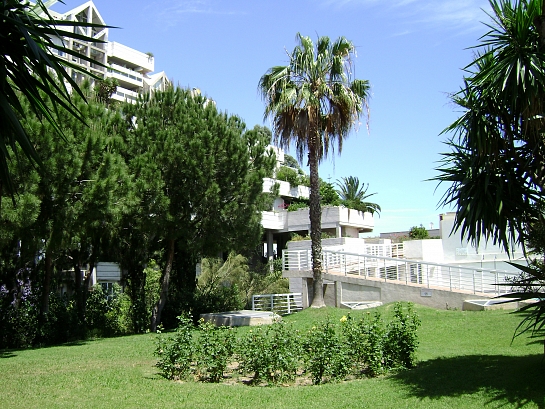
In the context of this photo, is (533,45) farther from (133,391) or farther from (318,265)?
(318,265)

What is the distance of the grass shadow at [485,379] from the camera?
8281mm

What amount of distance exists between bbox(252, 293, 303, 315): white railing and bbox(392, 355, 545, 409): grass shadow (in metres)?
14.7

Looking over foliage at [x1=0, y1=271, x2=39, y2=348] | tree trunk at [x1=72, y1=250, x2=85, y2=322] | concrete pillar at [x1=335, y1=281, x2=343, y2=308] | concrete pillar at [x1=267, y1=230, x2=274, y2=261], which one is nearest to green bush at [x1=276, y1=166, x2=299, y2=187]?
concrete pillar at [x1=267, y1=230, x2=274, y2=261]

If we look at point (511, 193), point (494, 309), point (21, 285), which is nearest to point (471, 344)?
point (511, 193)

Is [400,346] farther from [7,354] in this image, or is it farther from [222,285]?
[222,285]

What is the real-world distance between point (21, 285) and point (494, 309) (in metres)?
15.7

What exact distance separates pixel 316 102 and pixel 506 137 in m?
12.1

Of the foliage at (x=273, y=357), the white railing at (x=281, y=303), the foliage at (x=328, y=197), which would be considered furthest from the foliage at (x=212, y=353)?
the foliage at (x=328, y=197)

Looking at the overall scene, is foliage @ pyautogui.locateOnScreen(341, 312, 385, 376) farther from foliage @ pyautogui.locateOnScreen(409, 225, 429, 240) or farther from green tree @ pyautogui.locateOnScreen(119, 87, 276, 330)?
foliage @ pyautogui.locateOnScreen(409, 225, 429, 240)

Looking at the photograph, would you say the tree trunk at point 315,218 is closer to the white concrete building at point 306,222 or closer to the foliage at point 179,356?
the foliage at point 179,356

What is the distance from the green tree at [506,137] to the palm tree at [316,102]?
11465 millimetres

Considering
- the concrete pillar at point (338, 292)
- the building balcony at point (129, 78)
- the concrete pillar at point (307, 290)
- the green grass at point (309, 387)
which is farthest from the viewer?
the building balcony at point (129, 78)

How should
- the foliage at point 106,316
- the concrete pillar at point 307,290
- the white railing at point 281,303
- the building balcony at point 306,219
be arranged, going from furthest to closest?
1. the building balcony at point 306,219
2. the concrete pillar at point 307,290
3. the white railing at point 281,303
4. the foliage at point 106,316

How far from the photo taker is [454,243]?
3481 centimetres
